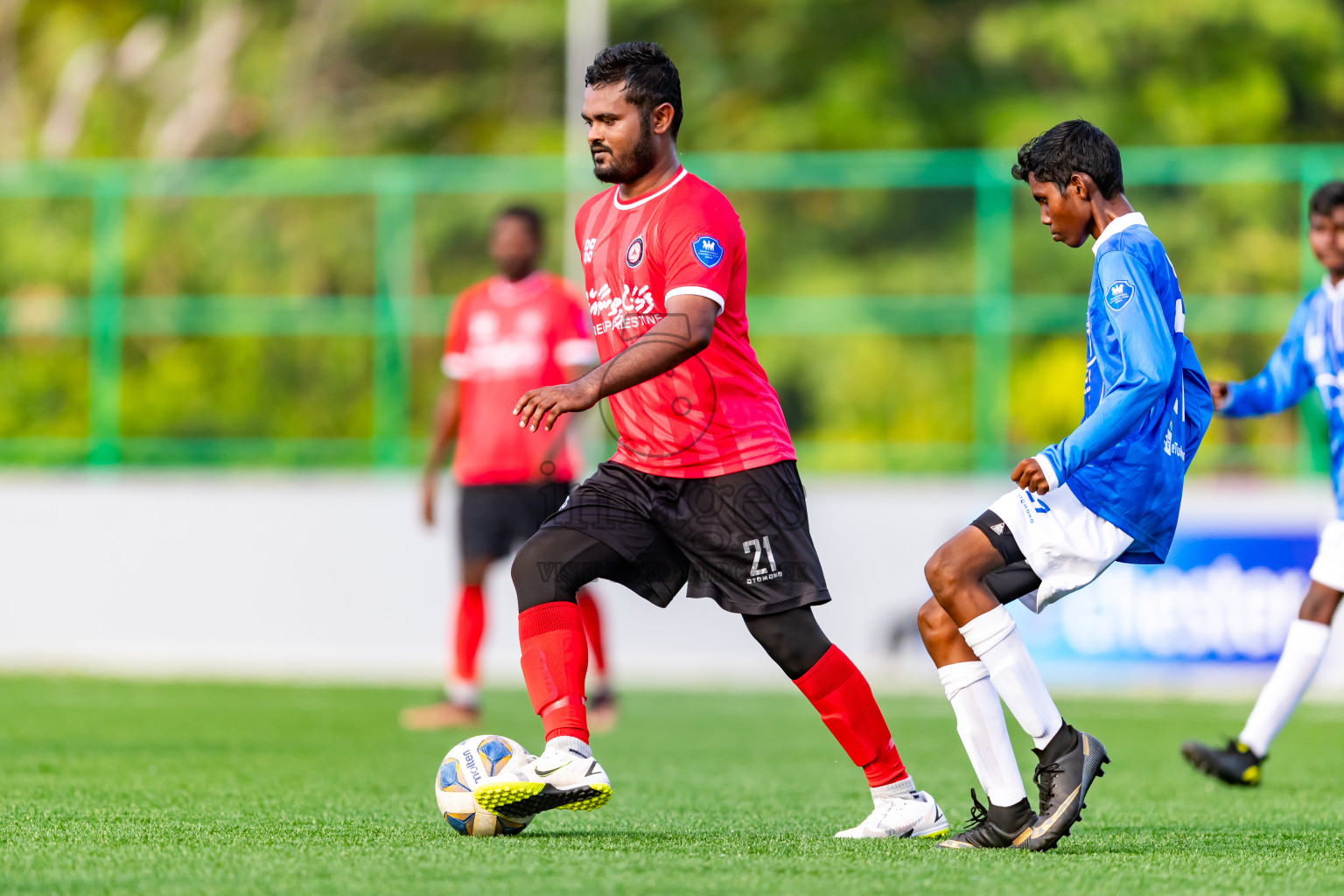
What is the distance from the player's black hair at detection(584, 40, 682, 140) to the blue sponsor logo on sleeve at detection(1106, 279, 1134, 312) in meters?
1.26

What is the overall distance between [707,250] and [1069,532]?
120 centimetres

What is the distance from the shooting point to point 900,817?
16.8 ft

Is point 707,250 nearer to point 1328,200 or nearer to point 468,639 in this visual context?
point 1328,200

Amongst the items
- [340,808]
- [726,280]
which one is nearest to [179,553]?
[340,808]

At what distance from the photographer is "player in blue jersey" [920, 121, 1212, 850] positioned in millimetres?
4758

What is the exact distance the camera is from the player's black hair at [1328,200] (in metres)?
6.91

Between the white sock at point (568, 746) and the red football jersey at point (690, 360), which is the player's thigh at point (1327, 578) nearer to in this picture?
the red football jersey at point (690, 360)

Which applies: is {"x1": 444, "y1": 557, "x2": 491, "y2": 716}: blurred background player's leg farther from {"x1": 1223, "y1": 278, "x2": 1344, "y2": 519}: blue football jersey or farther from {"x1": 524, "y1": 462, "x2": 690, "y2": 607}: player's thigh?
{"x1": 1223, "y1": 278, "x2": 1344, "y2": 519}: blue football jersey

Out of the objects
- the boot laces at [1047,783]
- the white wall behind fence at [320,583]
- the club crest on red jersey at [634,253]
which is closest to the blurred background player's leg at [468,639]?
the white wall behind fence at [320,583]

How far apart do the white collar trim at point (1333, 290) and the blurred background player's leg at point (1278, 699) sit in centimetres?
100

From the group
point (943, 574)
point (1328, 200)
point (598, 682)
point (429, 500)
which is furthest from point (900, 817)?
point (429, 500)

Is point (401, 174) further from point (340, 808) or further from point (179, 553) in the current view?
point (340, 808)

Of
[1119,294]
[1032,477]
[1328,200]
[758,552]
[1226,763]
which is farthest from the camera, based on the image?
[1328,200]

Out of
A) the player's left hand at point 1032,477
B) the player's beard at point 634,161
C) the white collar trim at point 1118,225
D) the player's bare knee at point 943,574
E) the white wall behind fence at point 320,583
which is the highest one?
the player's beard at point 634,161
